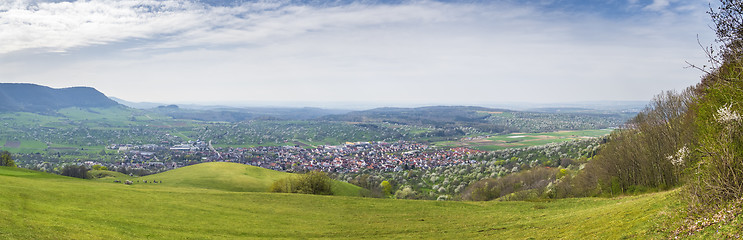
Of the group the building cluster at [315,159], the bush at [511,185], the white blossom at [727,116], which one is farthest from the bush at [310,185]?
the building cluster at [315,159]

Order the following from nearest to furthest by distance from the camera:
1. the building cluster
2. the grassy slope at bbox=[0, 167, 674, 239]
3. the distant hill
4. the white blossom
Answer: the white blossom < the grassy slope at bbox=[0, 167, 674, 239] < the distant hill < the building cluster

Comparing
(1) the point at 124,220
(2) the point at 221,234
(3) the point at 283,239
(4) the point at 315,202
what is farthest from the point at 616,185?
(1) the point at 124,220

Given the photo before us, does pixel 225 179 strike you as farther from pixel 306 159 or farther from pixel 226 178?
pixel 306 159

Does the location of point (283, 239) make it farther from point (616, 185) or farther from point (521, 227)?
point (616, 185)

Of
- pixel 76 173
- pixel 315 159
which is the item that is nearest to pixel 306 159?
pixel 315 159

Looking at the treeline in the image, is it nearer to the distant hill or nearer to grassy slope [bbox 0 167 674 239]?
grassy slope [bbox 0 167 674 239]

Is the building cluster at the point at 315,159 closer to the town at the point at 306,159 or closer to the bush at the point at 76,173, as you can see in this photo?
the town at the point at 306,159

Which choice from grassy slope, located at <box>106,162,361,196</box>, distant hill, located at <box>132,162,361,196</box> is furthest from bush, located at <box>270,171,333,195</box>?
grassy slope, located at <box>106,162,361,196</box>
